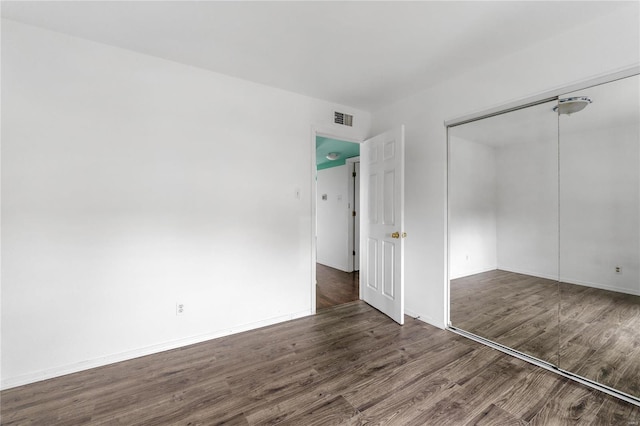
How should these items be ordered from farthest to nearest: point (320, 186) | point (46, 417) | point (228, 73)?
point (320, 186), point (228, 73), point (46, 417)

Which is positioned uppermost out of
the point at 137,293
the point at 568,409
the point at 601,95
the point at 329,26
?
the point at 329,26

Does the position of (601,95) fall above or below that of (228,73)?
below

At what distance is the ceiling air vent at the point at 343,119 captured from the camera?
329 cm

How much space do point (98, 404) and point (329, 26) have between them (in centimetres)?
308

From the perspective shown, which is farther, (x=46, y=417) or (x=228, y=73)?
(x=228, y=73)

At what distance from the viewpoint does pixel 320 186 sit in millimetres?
5965

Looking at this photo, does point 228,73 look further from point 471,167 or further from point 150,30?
point 471,167

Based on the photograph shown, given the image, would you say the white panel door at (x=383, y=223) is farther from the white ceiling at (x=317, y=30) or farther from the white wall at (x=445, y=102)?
the white ceiling at (x=317, y=30)

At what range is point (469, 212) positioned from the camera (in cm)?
279

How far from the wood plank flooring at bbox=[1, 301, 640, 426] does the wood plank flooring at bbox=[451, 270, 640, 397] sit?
24 cm

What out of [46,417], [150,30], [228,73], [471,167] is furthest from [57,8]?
[471,167]

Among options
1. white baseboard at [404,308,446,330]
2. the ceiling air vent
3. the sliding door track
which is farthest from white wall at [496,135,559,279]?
the ceiling air vent

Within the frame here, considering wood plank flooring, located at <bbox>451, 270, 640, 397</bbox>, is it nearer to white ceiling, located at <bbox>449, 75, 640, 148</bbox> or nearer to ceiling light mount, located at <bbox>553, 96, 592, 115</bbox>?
white ceiling, located at <bbox>449, 75, 640, 148</bbox>

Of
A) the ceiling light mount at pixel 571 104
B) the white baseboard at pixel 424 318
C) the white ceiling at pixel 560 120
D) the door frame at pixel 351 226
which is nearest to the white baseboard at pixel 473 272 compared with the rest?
the white baseboard at pixel 424 318
